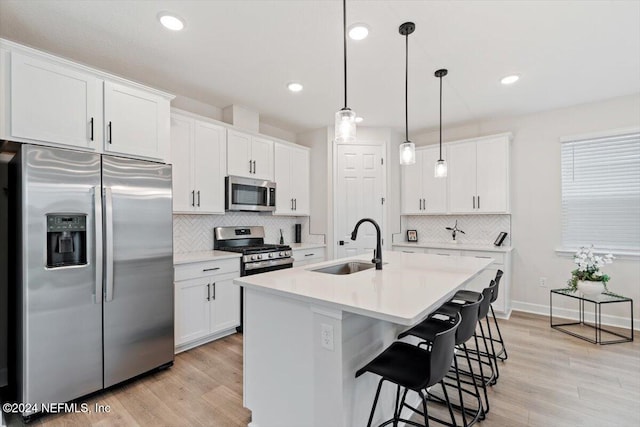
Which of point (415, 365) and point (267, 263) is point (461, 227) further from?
point (415, 365)

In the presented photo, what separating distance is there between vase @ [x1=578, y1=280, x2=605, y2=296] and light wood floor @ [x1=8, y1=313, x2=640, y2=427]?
55 cm

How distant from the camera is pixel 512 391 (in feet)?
7.77

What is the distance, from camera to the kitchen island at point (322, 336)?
1.49 meters

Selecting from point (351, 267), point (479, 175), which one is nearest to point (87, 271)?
point (351, 267)

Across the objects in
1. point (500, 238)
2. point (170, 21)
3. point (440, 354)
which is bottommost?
point (440, 354)

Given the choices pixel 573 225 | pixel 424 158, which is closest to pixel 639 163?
pixel 573 225

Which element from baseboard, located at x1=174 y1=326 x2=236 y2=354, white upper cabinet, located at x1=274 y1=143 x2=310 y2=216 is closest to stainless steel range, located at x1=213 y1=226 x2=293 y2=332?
baseboard, located at x1=174 y1=326 x2=236 y2=354

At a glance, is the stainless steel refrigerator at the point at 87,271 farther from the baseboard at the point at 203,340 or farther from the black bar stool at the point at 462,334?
the black bar stool at the point at 462,334

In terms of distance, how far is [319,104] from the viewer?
3.89 m

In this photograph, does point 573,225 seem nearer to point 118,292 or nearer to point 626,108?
point 626,108

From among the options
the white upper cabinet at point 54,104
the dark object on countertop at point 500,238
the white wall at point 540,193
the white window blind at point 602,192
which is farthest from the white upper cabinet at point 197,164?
the white window blind at point 602,192

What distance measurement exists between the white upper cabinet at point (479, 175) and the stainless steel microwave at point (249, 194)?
8.89 feet

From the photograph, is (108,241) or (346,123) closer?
(346,123)

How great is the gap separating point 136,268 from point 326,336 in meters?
1.75
